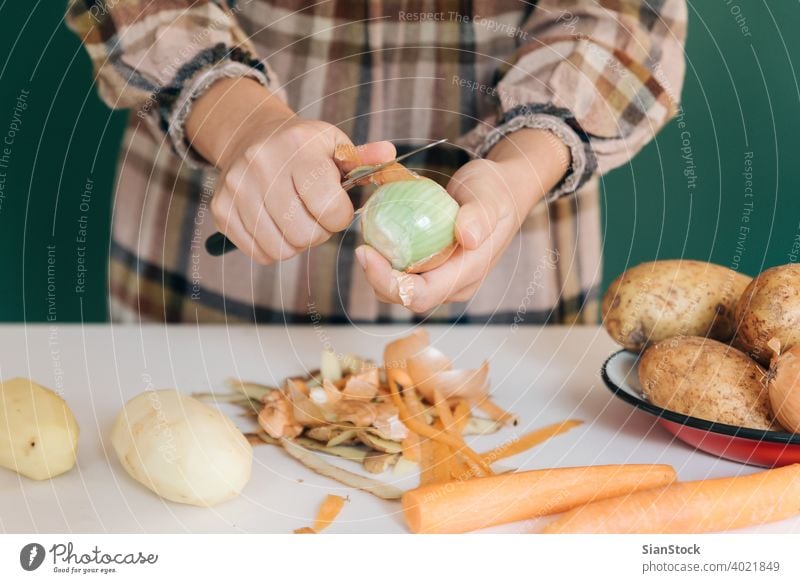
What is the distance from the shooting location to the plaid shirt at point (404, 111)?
802mm

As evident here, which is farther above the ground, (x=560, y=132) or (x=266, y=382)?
(x=560, y=132)

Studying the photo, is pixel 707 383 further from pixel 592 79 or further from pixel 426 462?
pixel 592 79

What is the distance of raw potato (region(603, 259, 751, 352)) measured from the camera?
61 centimetres

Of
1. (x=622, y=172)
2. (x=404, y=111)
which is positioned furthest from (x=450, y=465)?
(x=622, y=172)

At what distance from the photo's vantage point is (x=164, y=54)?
696 mm

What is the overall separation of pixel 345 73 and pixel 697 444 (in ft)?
1.96

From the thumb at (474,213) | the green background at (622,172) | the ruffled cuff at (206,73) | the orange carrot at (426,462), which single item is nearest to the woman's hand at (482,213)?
the thumb at (474,213)

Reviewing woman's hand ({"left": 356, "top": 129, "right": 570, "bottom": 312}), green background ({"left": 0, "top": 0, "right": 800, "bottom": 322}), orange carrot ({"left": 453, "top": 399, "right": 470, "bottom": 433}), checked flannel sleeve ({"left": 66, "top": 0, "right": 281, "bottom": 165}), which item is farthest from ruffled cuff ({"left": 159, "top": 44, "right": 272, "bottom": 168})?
green background ({"left": 0, "top": 0, "right": 800, "bottom": 322})

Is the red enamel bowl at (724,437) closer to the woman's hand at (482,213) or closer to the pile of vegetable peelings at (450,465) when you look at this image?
the pile of vegetable peelings at (450,465)

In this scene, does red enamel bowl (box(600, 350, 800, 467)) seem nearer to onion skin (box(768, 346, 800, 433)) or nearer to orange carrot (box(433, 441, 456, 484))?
onion skin (box(768, 346, 800, 433))

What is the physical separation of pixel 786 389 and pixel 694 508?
0.10 m
